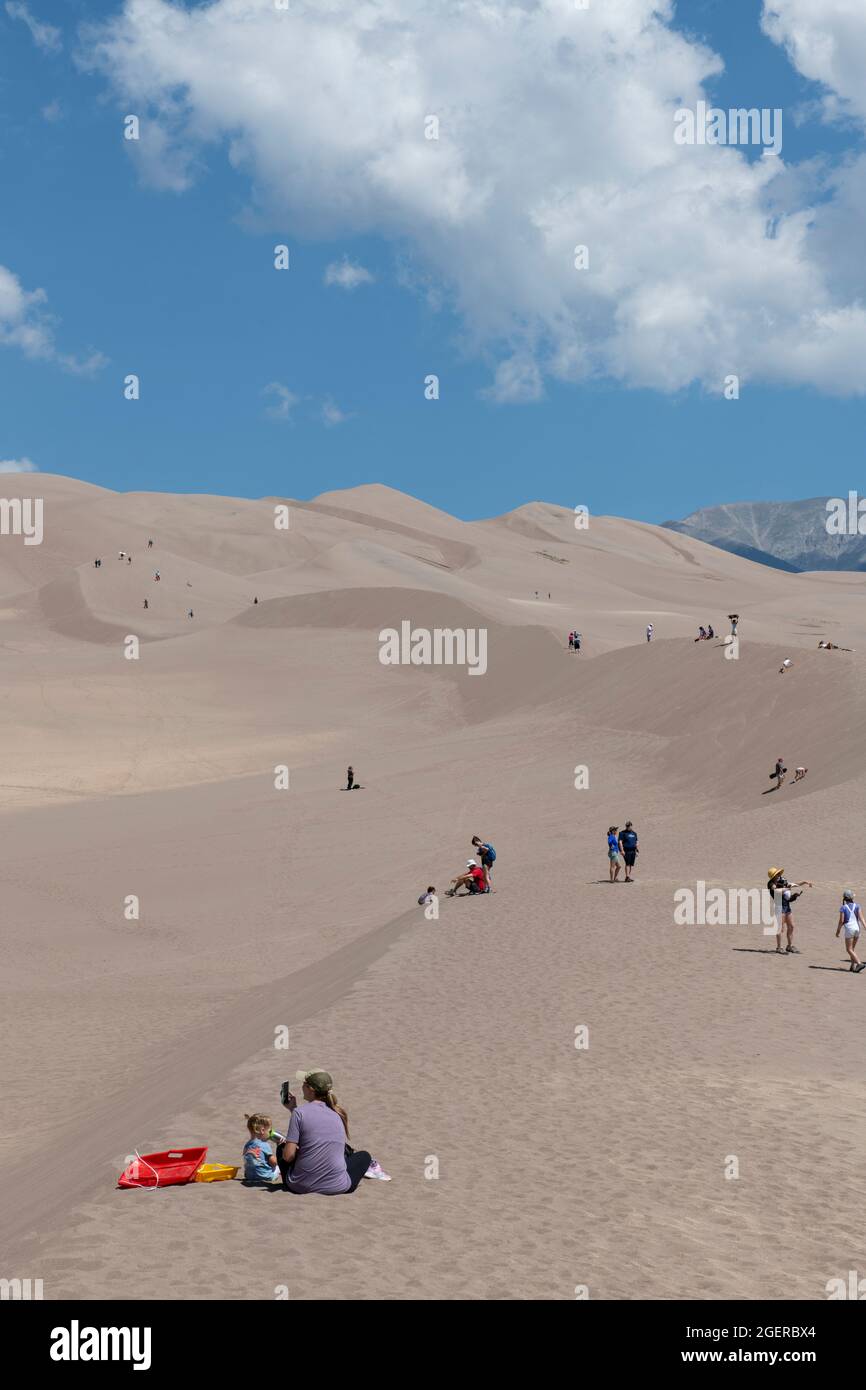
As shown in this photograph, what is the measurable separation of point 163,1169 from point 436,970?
863cm

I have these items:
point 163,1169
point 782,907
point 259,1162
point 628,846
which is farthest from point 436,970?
point 163,1169

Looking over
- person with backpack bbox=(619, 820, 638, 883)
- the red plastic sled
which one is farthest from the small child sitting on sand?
person with backpack bbox=(619, 820, 638, 883)

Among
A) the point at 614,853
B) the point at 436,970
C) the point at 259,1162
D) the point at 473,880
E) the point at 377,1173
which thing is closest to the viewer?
the point at 259,1162

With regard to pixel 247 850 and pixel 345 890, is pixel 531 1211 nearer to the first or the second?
pixel 345 890

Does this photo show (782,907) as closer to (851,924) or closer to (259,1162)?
(851,924)

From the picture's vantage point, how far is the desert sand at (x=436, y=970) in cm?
819

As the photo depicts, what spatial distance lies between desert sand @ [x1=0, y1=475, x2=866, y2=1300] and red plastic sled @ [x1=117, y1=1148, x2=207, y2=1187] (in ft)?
0.75

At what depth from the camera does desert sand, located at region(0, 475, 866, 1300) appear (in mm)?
8188

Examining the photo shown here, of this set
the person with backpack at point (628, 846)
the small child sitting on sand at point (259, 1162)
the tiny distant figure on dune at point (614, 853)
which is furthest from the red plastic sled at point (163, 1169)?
the tiny distant figure on dune at point (614, 853)

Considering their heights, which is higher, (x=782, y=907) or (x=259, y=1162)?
(x=782, y=907)

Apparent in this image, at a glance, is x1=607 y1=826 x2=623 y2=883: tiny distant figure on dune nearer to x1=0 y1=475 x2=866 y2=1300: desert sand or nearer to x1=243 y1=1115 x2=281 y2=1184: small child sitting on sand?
x1=0 y1=475 x2=866 y2=1300: desert sand

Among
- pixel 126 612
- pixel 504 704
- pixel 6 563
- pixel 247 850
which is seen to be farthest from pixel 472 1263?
pixel 6 563

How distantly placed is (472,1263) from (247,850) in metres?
24.2

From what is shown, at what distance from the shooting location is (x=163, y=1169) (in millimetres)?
8891
